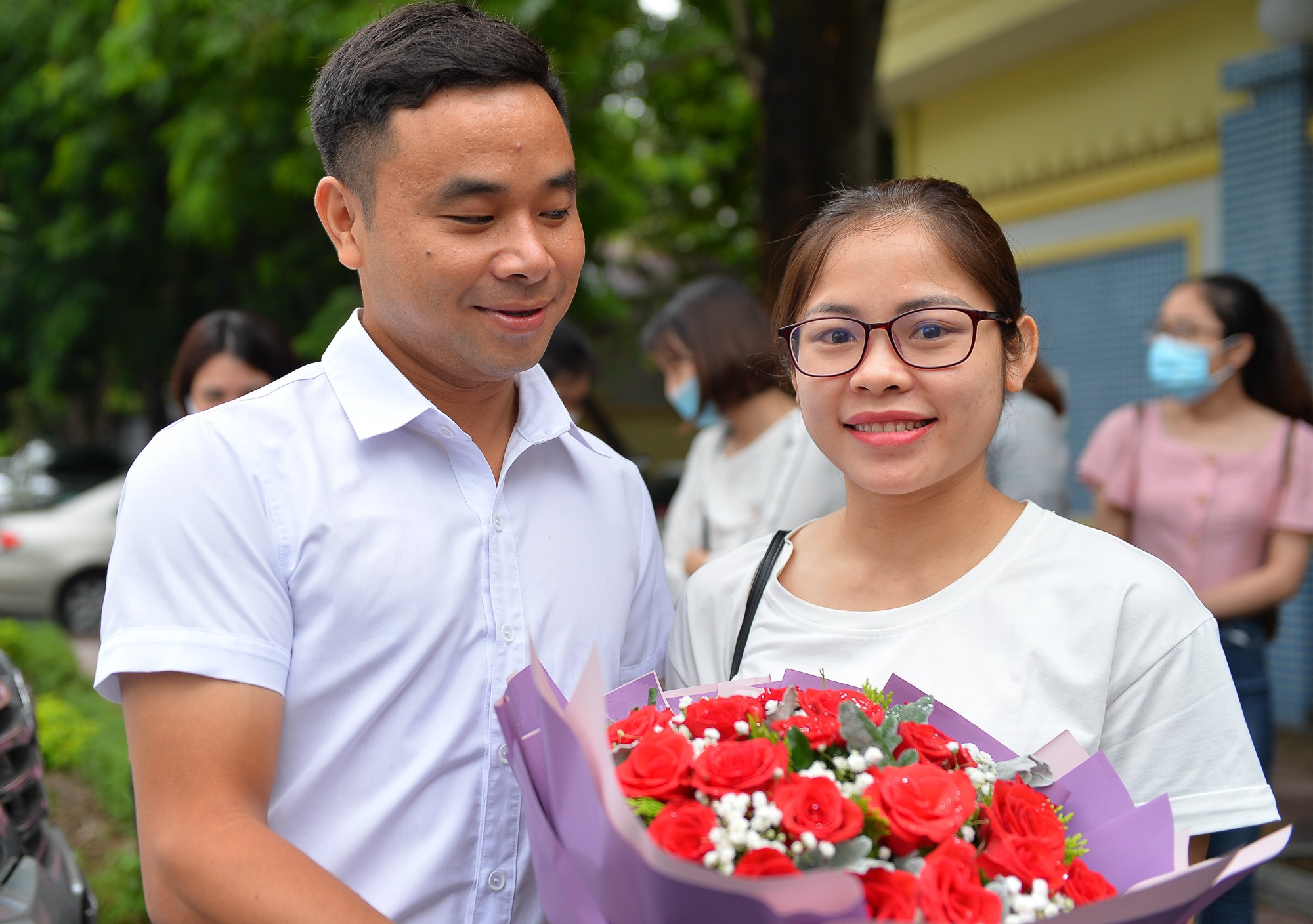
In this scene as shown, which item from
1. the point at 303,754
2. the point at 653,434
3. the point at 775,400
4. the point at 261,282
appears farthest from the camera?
the point at 653,434

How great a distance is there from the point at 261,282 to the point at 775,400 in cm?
869

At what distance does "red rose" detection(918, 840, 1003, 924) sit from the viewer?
119 centimetres

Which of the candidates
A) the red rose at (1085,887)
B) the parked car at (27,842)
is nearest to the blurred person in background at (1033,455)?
the red rose at (1085,887)

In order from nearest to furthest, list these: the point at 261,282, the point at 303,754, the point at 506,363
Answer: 1. the point at 303,754
2. the point at 506,363
3. the point at 261,282

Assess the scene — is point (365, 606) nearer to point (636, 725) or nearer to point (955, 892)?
point (636, 725)

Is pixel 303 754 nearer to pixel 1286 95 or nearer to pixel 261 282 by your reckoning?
pixel 1286 95

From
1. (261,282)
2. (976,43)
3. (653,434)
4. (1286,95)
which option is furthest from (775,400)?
(653,434)

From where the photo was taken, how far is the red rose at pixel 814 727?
55.2 inches

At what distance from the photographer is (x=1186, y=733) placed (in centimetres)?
164

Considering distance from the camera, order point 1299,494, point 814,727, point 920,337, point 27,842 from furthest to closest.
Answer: point 1299,494 < point 27,842 < point 920,337 < point 814,727

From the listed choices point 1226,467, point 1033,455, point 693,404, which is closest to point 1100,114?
point 1033,455

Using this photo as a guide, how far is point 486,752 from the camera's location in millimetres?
1733

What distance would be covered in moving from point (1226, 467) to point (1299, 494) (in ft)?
0.73

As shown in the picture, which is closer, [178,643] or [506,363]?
[178,643]
